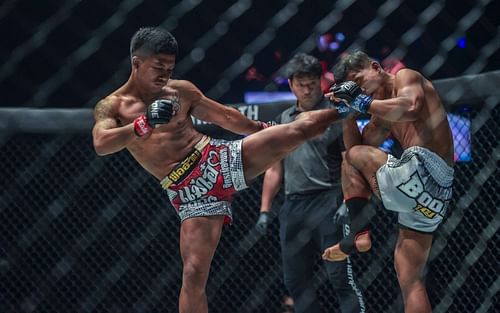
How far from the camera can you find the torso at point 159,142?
2975 millimetres

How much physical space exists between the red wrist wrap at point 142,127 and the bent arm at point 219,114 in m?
0.48

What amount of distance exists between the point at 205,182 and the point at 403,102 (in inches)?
29.3

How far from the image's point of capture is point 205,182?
2.99 metres

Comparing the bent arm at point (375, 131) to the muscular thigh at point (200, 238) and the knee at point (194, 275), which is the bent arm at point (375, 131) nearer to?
the muscular thigh at point (200, 238)

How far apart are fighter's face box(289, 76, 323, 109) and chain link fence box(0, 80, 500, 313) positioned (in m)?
0.55

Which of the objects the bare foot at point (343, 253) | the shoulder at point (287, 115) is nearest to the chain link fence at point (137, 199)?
the shoulder at point (287, 115)

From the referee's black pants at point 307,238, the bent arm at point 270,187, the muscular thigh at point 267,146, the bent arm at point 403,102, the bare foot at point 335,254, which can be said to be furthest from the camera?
the bent arm at point 270,187

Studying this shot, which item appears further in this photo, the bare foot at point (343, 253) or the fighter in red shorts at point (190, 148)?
the bare foot at point (343, 253)

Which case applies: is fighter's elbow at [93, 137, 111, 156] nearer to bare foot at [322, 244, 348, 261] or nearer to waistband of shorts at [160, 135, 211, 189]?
waistband of shorts at [160, 135, 211, 189]

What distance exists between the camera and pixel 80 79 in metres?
3.96

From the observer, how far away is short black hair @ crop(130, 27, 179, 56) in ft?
9.44

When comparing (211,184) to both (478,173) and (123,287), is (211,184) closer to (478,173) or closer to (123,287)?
(123,287)

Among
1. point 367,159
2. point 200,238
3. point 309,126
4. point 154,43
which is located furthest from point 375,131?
point 154,43

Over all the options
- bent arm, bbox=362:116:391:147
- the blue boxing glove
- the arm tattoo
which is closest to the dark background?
bent arm, bbox=362:116:391:147
